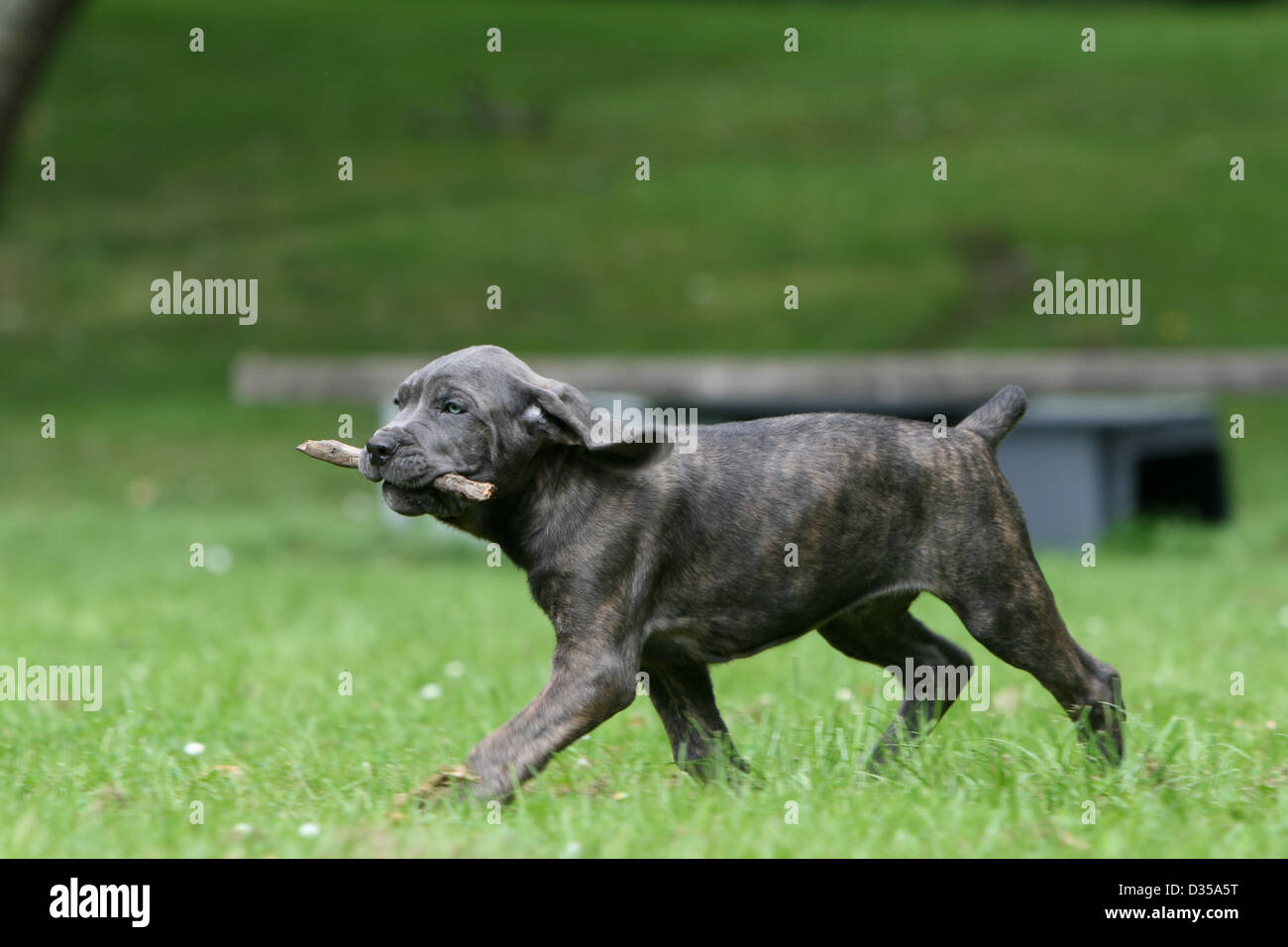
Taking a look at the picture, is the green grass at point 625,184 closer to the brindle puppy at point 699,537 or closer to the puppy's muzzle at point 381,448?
the brindle puppy at point 699,537

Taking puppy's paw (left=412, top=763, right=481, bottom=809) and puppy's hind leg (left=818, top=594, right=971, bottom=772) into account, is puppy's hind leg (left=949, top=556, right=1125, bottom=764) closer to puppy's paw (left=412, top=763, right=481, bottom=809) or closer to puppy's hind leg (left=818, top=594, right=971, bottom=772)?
puppy's hind leg (left=818, top=594, right=971, bottom=772)

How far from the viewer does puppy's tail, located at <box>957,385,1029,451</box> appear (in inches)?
189

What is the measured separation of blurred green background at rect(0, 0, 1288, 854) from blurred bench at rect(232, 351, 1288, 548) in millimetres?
614

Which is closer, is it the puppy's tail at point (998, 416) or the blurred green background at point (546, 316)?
the blurred green background at point (546, 316)

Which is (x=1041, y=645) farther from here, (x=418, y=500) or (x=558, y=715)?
(x=418, y=500)

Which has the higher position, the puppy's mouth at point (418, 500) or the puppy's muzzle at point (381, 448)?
the puppy's muzzle at point (381, 448)

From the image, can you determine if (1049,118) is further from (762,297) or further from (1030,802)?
(1030,802)

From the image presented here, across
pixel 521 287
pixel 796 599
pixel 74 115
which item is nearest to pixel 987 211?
pixel 521 287

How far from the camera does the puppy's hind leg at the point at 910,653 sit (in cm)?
491

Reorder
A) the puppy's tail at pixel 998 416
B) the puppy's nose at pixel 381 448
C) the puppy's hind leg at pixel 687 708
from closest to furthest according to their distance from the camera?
the puppy's nose at pixel 381 448, the puppy's hind leg at pixel 687 708, the puppy's tail at pixel 998 416

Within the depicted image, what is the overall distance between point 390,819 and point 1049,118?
22808 mm

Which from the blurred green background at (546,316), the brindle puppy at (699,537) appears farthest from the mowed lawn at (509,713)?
the brindle puppy at (699,537)

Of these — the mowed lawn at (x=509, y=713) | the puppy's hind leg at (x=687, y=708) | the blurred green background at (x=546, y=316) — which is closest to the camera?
the mowed lawn at (x=509, y=713)

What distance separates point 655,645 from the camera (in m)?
4.46
